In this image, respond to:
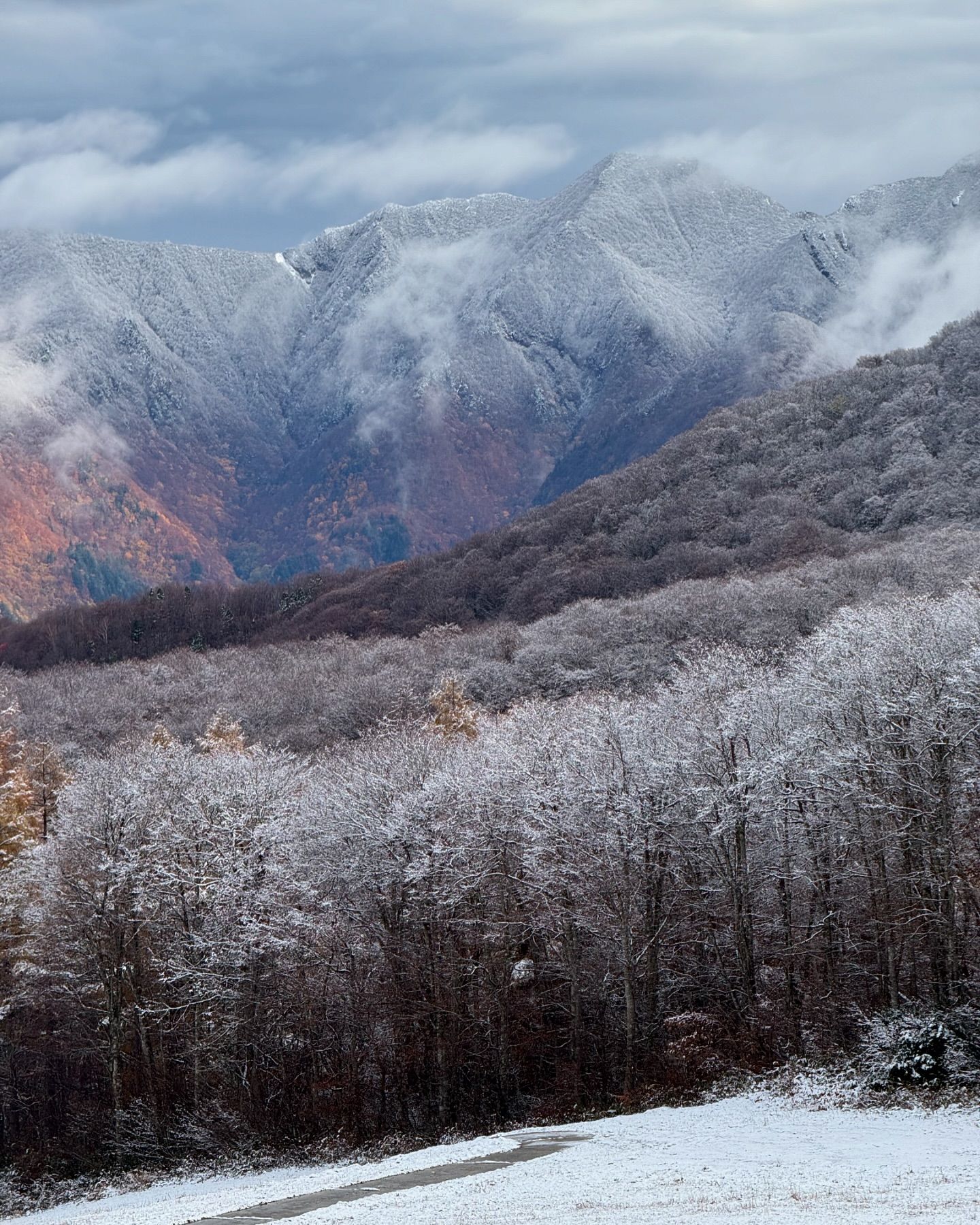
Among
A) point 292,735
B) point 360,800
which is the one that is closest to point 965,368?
point 292,735

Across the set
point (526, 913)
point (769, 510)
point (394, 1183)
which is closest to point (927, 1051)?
point (394, 1183)

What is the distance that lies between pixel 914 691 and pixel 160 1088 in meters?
27.4

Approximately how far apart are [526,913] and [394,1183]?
17.7m

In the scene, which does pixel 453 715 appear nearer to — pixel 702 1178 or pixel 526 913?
pixel 526 913

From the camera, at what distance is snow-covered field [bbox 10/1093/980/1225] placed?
20609 millimetres

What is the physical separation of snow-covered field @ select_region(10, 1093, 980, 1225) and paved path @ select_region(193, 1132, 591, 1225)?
1.97 ft

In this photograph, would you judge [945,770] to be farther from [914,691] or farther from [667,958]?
[667,958]

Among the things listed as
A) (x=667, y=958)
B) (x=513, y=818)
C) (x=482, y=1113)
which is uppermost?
(x=513, y=818)

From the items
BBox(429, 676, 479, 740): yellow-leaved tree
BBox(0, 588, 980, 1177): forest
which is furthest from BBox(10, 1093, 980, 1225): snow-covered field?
BBox(429, 676, 479, 740): yellow-leaved tree

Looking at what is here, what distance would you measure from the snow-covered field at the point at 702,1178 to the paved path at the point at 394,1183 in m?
0.60

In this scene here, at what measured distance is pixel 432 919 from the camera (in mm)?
43875

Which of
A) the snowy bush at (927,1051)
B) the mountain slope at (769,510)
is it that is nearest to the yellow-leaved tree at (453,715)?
the snowy bush at (927,1051)

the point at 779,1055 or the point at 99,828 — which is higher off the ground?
the point at 99,828

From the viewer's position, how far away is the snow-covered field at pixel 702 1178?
20.6 metres
